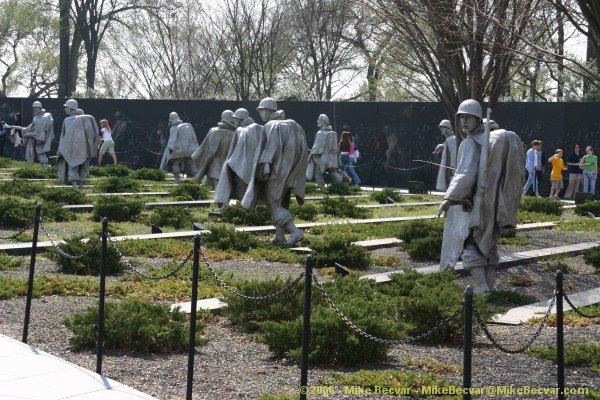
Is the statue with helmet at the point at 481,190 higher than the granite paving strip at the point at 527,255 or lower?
higher

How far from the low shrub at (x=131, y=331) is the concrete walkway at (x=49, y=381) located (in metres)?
0.37

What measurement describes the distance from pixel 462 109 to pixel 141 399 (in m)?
6.11

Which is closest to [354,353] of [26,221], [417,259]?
[417,259]

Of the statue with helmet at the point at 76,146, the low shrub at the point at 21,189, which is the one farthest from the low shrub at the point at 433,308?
the statue with helmet at the point at 76,146

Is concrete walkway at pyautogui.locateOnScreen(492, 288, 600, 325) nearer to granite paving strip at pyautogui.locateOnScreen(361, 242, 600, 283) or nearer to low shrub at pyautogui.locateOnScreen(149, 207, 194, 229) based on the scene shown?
granite paving strip at pyautogui.locateOnScreen(361, 242, 600, 283)

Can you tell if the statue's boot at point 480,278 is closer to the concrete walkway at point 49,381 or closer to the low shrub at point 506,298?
the low shrub at point 506,298

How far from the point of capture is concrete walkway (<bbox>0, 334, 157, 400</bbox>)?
Result: 23.8 ft

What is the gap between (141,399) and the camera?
283 inches

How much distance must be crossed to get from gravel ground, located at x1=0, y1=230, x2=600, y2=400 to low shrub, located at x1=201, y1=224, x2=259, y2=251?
463 centimetres

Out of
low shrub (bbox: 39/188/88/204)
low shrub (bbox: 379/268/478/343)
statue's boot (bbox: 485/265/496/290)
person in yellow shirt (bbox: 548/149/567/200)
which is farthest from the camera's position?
person in yellow shirt (bbox: 548/149/567/200)

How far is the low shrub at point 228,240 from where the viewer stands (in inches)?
611

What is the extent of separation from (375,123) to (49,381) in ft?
101

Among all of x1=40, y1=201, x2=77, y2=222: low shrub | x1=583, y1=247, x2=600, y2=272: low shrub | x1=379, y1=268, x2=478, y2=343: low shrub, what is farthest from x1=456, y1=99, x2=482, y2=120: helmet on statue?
x1=40, y1=201, x2=77, y2=222: low shrub

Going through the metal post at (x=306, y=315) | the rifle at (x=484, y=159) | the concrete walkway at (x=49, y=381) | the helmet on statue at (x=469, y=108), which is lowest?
the concrete walkway at (x=49, y=381)
